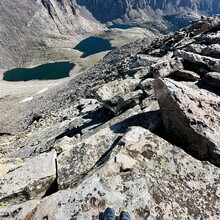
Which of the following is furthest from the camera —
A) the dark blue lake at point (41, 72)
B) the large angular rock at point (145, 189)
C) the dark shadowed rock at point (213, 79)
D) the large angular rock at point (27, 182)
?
the dark blue lake at point (41, 72)

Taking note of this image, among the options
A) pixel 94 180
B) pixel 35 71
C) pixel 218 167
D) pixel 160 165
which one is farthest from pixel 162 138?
pixel 35 71

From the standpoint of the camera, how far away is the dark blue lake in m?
157

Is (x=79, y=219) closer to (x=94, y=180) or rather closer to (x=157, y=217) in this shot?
(x=94, y=180)

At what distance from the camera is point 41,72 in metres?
169

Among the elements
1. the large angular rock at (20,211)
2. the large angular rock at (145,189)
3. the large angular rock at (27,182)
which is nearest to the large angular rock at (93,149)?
the large angular rock at (27,182)

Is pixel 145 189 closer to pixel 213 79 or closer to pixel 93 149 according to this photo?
pixel 93 149

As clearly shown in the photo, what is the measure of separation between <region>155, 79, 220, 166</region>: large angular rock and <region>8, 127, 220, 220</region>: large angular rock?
2.15 feet

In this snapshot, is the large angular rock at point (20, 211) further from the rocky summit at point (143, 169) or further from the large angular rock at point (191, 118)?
the large angular rock at point (191, 118)

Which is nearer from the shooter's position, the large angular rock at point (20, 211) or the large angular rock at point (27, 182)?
the large angular rock at point (20, 211)

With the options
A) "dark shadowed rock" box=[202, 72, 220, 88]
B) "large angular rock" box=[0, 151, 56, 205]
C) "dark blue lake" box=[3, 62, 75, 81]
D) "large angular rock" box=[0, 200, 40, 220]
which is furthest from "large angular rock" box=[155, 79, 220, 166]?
"dark blue lake" box=[3, 62, 75, 81]

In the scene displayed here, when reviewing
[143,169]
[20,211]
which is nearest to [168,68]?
[143,169]

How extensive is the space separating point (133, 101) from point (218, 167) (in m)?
8.80

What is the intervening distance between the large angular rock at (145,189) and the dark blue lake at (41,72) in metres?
143

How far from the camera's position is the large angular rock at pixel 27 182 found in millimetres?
12305
